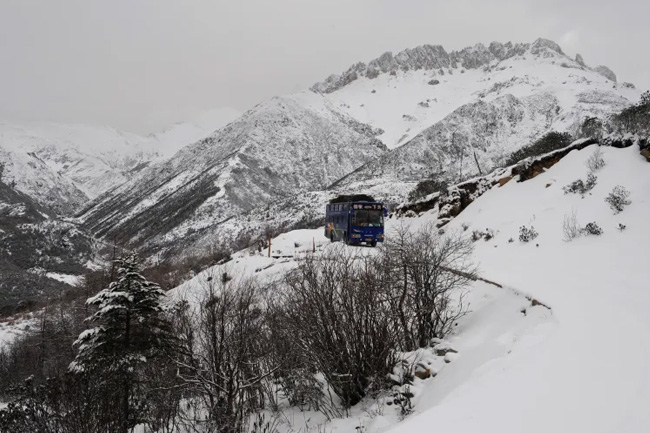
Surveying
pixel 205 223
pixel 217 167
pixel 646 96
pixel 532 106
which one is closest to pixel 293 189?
pixel 217 167

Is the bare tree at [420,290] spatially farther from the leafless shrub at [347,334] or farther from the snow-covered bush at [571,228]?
the snow-covered bush at [571,228]

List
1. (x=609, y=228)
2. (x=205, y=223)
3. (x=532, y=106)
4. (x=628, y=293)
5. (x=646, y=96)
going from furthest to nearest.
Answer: (x=532, y=106), (x=205, y=223), (x=646, y=96), (x=609, y=228), (x=628, y=293)

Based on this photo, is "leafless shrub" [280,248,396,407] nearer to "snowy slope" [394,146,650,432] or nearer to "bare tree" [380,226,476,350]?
"bare tree" [380,226,476,350]

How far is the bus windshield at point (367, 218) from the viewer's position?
95.1 feet

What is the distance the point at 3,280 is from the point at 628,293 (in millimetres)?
126671

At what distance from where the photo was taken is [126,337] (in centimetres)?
1389

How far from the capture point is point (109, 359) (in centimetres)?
1317

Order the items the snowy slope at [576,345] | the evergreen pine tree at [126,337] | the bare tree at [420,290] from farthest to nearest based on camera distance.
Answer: the evergreen pine tree at [126,337]
the bare tree at [420,290]
the snowy slope at [576,345]

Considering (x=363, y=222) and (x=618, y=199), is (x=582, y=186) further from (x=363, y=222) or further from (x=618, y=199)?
(x=363, y=222)

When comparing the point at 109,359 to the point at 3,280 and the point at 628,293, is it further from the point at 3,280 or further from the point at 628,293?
the point at 3,280

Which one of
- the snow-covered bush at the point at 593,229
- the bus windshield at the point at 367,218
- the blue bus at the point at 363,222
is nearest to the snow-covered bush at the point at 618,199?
the snow-covered bush at the point at 593,229

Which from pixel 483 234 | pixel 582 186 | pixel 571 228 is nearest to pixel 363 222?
pixel 483 234

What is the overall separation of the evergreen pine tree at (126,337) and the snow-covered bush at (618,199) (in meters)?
17.0

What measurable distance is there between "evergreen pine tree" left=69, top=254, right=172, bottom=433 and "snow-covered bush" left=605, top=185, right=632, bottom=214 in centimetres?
1695
